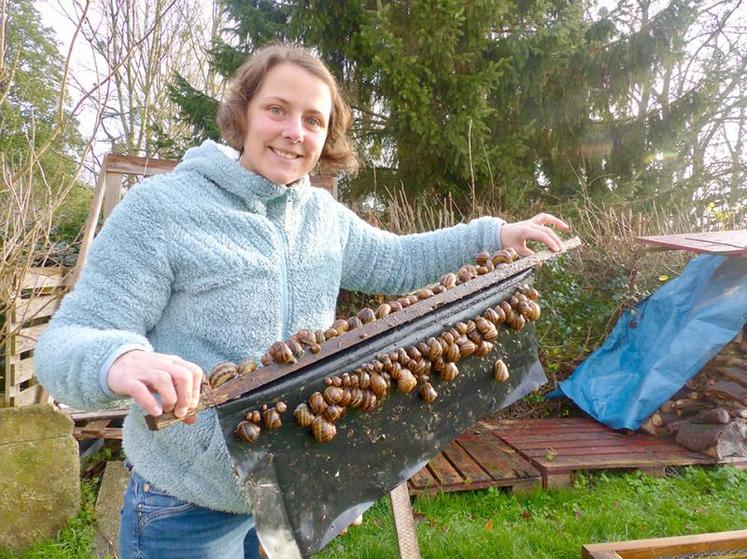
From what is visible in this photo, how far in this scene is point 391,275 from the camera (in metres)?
2.22

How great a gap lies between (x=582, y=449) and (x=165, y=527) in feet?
13.4

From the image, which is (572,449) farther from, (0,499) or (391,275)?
(0,499)

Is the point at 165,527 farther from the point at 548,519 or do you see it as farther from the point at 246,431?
the point at 548,519

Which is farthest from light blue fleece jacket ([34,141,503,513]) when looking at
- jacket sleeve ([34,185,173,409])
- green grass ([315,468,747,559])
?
green grass ([315,468,747,559])

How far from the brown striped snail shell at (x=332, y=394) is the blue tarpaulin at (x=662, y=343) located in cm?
454

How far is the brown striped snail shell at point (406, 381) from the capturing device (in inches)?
61.0

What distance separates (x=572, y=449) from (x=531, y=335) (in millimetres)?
3291

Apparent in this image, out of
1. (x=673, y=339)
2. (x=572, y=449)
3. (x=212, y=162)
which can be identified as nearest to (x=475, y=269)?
(x=212, y=162)

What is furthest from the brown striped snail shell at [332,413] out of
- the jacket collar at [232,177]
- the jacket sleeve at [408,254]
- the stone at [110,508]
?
the stone at [110,508]

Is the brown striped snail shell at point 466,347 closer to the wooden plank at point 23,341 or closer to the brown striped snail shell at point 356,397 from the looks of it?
the brown striped snail shell at point 356,397

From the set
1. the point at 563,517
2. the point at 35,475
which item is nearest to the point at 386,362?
the point at 563,517

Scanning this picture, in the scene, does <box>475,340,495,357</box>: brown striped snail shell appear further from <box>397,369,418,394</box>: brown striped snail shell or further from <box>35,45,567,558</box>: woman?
<box>35,45,567,558</box>: woman

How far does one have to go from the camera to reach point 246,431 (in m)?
1.28

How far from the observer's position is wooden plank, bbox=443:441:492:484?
4395 mm
